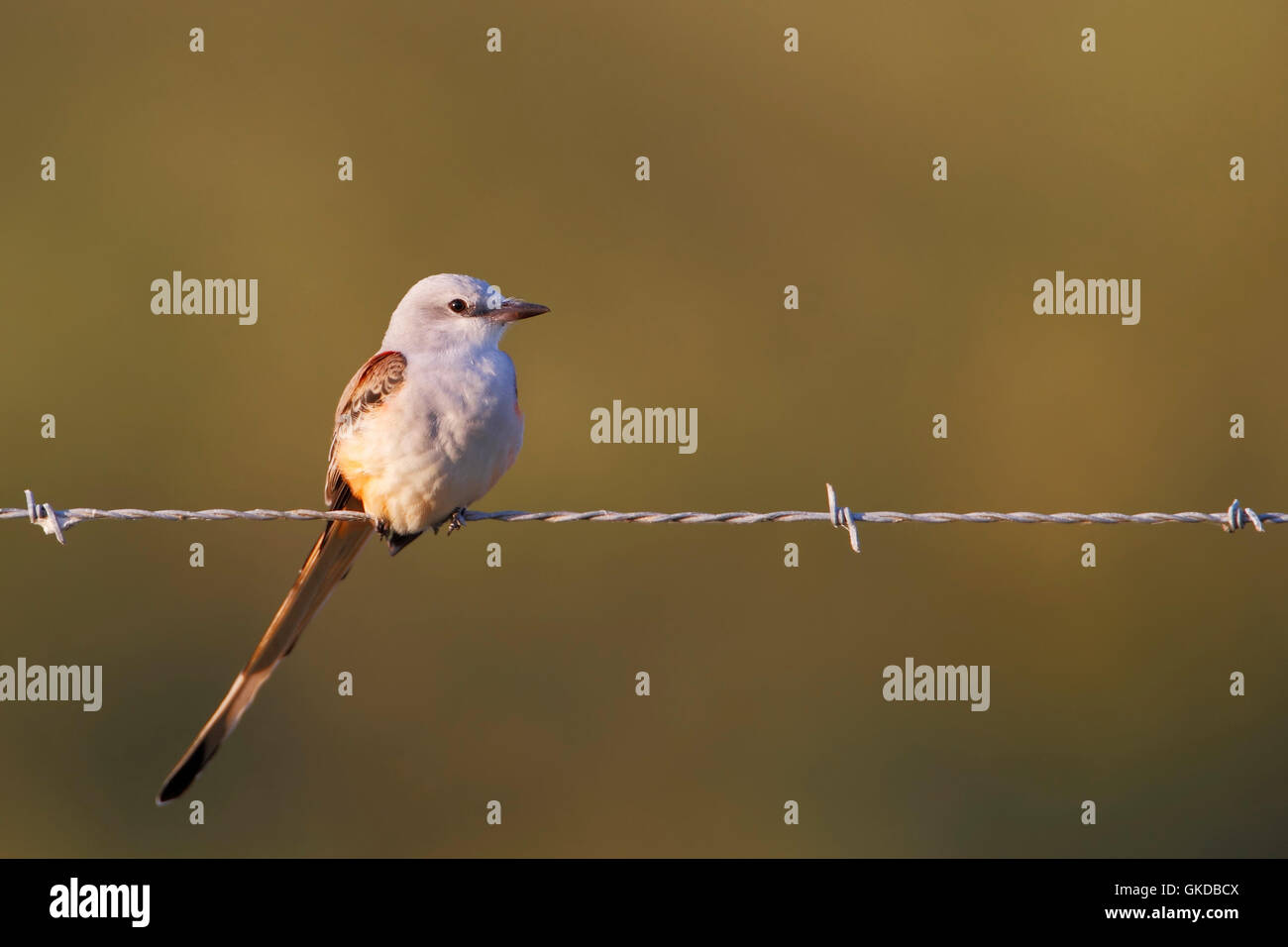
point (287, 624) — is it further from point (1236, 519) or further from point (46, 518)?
point (1236, 519)

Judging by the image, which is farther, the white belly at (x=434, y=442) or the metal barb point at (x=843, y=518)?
the white belly at (x=434, y=442)

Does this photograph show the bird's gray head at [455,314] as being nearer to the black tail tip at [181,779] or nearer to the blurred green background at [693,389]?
the black tail tip at [181,779]

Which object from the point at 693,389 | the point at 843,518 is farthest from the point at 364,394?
the point at 693,389

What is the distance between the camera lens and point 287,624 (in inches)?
260

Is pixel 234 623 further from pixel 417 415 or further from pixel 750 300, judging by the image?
pixel 417 415

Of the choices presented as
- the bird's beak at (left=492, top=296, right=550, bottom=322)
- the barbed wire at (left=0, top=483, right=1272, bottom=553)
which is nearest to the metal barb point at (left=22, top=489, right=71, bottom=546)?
the barbed wire at (left=0, top=483, right=1272, bottom=553)

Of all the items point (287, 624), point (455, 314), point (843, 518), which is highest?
point (455, 314)

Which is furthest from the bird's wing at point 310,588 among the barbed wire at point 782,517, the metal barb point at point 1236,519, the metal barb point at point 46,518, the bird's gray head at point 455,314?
the metal barb point at point 1236,519

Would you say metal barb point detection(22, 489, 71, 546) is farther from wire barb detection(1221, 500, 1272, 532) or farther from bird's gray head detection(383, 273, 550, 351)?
wire barb detection(1221, 500, 1272, 532)

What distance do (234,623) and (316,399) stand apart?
2324 millimetres

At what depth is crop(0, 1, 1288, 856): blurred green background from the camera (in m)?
Answer: 12.8

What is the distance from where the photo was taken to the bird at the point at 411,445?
6.34 metres

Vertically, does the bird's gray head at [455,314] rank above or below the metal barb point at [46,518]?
above

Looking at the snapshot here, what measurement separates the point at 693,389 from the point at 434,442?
8.76 metres
